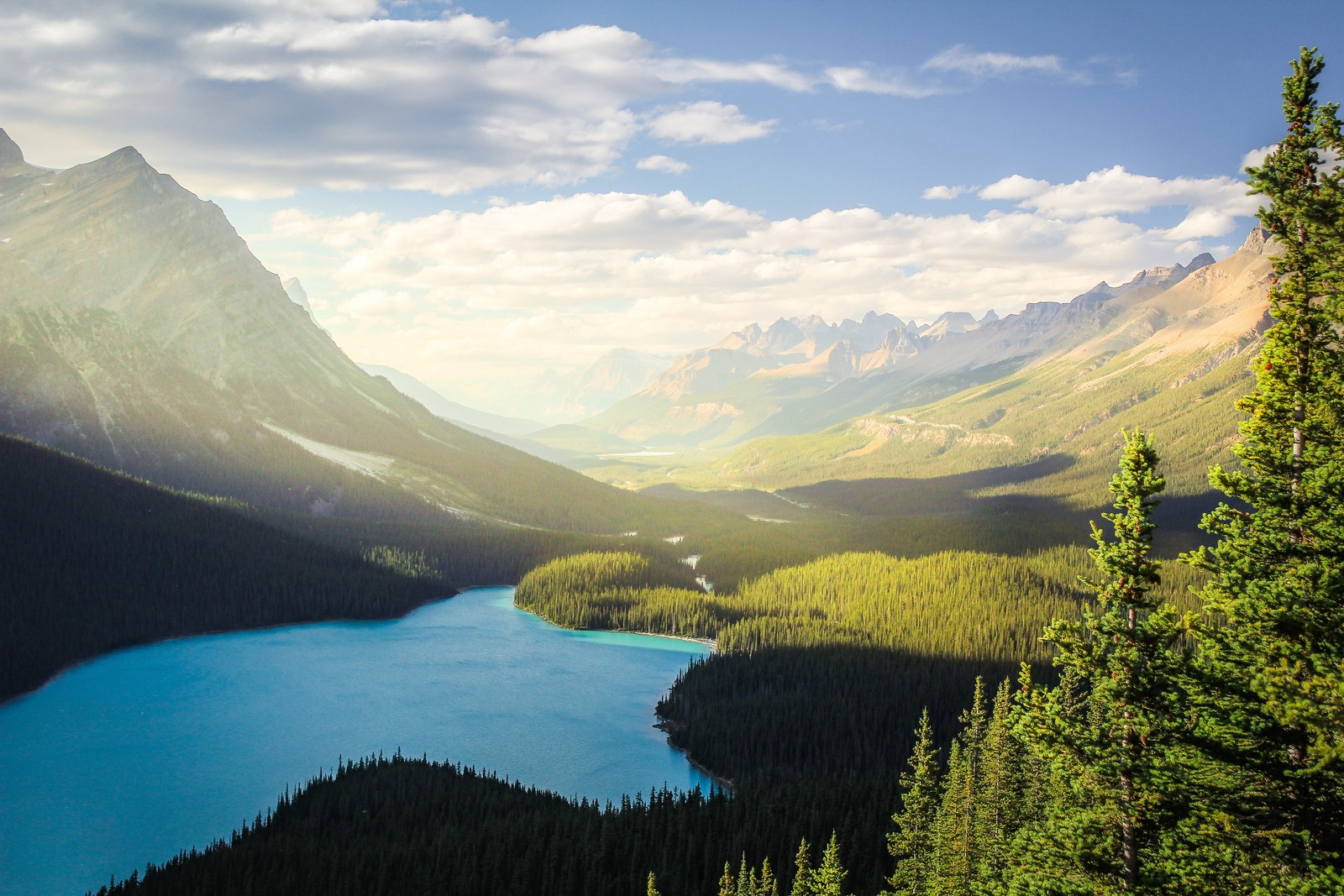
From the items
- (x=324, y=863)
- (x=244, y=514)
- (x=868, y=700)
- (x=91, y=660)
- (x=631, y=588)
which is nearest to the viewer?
(x=324, y=863)

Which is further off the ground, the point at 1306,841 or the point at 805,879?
the point at 1306,841

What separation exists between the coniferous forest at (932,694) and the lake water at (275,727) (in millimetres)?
5698

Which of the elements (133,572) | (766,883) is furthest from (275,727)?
(766,883)

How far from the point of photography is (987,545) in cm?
17062

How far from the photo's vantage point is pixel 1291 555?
719 inches

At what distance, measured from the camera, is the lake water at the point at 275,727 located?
212 ft

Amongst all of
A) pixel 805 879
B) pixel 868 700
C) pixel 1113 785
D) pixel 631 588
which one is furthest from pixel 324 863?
pixel 631 588

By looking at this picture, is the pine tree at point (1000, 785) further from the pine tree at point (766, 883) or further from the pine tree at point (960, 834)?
the pine tree at point (766, 883)

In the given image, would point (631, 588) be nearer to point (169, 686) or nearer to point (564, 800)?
point (169, 686)

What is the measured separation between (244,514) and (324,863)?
440 feet

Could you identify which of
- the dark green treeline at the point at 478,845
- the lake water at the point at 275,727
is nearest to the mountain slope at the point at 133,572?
the lake water at the point at 275,727

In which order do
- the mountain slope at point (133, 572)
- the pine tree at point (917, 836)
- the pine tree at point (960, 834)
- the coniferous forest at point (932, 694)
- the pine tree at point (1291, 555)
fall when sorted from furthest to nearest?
the mountain slope at point (133, 572)
the pine tree at point (917, 836)
the pine tree at point (960, 834)
the coniferous forest at point (932, 694)
the pine tree at point (1291, 555)

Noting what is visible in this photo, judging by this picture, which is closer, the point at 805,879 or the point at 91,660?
the point at 805,879

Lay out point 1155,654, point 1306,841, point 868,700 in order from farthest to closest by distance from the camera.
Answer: point 868,700
point 1155,654
point 1306,841
